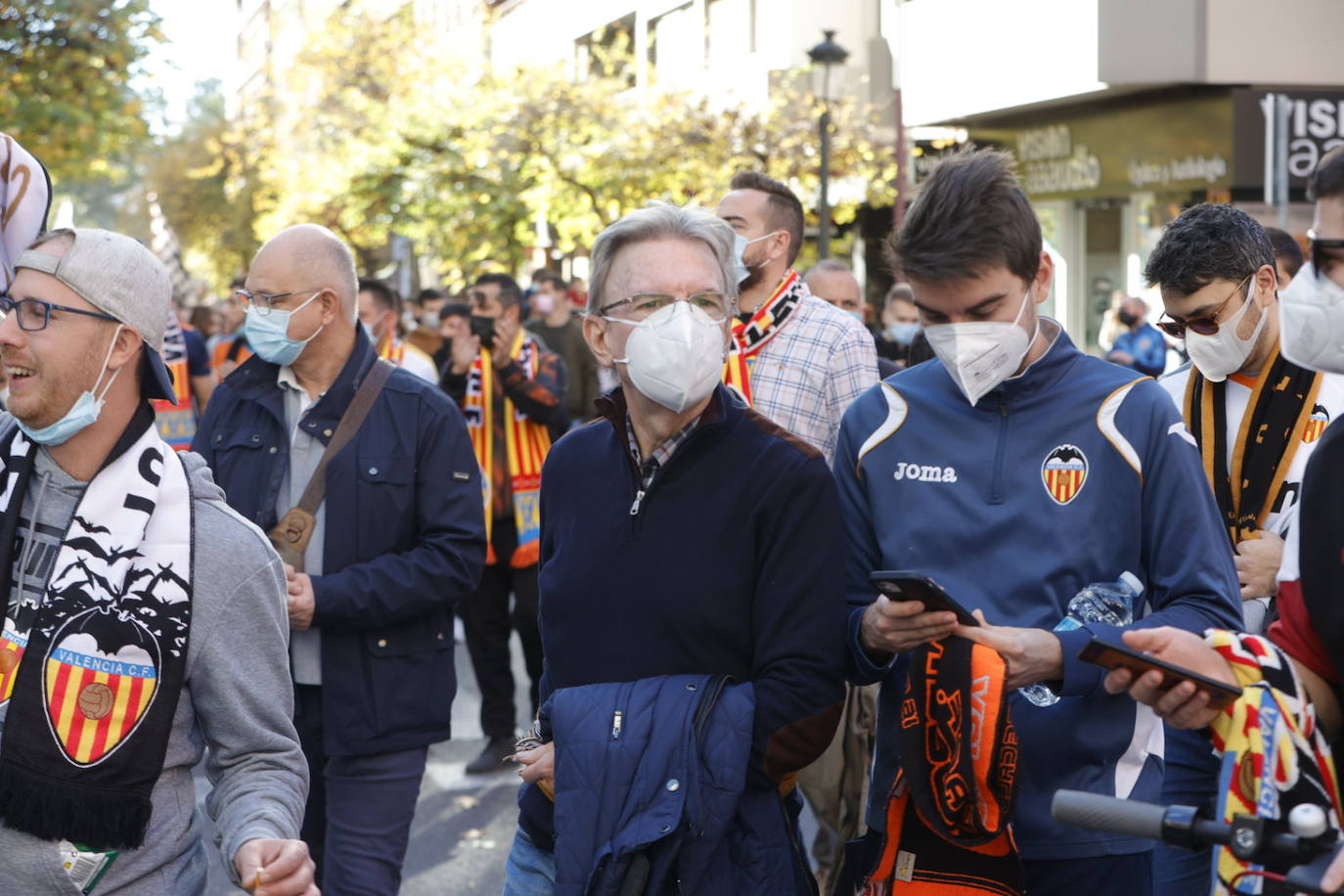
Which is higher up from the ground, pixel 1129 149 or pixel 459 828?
pixel 1129 149

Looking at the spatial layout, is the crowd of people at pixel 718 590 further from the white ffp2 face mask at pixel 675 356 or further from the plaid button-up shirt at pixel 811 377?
the plaid button-up shirt at pixel 811 377

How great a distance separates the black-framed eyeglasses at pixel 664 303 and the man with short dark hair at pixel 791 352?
199cm

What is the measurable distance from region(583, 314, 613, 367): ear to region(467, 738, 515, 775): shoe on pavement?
4769 millimetres

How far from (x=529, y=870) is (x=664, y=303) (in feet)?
3.86

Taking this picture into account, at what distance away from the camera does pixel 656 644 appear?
3139 millimetres

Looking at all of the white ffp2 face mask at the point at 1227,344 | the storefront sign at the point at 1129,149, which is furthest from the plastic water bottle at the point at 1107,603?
the storefront sign at the point at 1129,149

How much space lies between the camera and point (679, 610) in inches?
123

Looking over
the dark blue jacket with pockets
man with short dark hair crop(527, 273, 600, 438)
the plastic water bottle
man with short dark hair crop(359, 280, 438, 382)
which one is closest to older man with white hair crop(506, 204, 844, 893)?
the plastic water bottle

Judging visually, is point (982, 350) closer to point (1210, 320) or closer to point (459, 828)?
point (1210, 320)

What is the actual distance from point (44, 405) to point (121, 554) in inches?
12.2

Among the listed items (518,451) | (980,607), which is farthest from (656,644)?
(518,451)

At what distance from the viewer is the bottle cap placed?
9.98ft

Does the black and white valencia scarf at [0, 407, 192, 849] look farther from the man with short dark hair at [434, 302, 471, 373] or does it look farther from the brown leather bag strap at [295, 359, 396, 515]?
the man with short dark hair at [434, 302, 471, 373]

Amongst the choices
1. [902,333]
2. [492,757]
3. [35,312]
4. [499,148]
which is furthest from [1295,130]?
[35,312]
